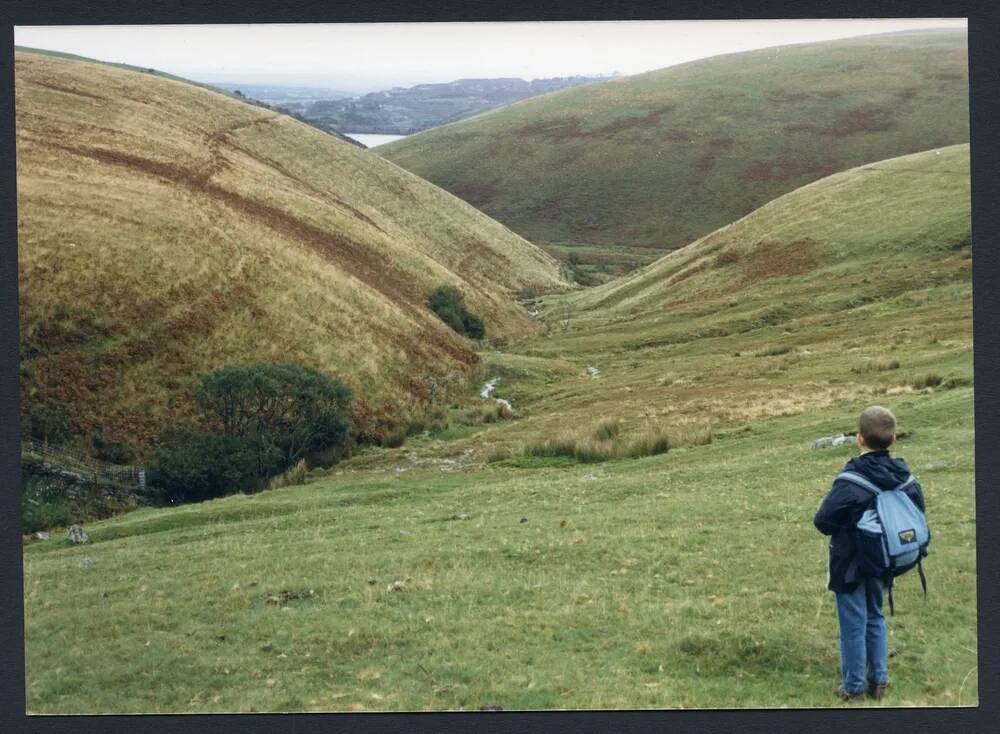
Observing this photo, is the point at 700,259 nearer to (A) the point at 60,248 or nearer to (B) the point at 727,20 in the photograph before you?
(A) the point at 60,248

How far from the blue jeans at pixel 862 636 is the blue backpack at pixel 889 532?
1.32 feet

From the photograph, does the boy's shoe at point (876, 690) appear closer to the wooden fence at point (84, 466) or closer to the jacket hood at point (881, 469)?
the jacket hood at point (881, 469)

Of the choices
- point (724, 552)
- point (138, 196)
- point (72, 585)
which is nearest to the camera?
point (724, 552)

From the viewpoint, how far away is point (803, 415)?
2980 centimetres

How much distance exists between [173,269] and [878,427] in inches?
1460

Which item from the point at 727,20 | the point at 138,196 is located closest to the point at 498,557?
the point at 727,20

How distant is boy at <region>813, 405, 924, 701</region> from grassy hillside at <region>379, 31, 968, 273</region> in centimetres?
12581

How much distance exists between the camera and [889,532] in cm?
1043

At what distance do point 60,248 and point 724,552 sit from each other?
33.2 metres

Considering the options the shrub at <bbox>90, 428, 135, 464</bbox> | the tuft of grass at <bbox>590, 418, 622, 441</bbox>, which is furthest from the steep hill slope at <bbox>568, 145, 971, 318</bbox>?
the shrub at <bbox>90, 428, 135, 464</bbox>

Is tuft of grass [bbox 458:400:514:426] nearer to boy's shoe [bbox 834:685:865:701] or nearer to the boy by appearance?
boy's shoe [bbox 834:685:865:701]

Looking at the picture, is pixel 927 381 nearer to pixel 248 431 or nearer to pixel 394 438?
pixel 394 438

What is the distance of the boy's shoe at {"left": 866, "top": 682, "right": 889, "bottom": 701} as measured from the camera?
11.4 m

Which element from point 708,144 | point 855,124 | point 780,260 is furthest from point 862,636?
point 708,144
